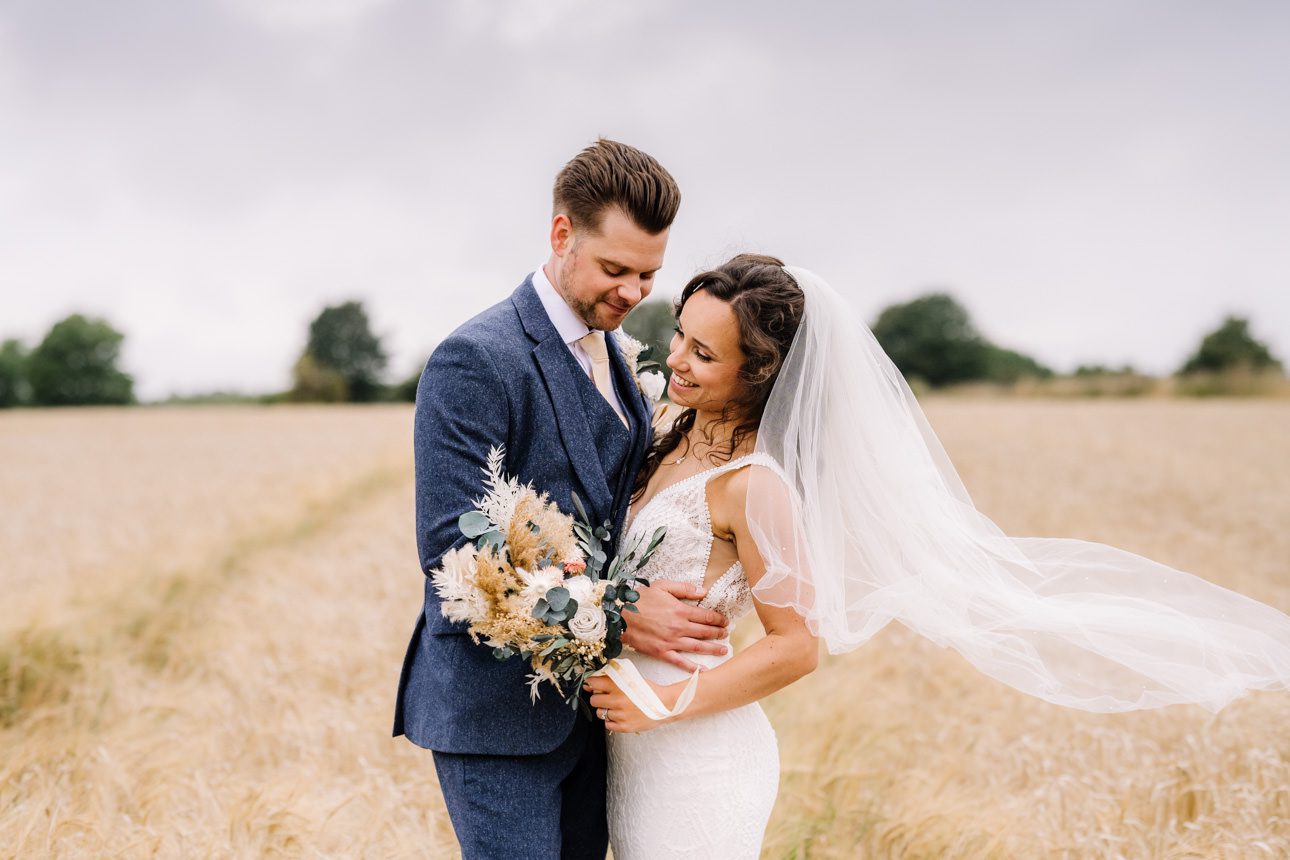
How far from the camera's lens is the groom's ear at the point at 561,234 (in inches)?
109

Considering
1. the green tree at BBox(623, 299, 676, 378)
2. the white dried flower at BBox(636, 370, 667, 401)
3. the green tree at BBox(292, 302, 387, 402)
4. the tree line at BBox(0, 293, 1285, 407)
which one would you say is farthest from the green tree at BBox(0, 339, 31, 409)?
the white dried flower at BBox(636, 370, 667, 401)

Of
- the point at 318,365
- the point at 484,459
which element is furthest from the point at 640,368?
the point at 318,365

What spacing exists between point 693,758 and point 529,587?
882 millimetres

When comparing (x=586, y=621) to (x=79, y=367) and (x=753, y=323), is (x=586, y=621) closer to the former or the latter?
(x=753, y=323)

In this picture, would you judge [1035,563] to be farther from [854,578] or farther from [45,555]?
[45,555]

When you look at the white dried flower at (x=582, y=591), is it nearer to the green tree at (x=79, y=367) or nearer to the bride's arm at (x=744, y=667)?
the bride's arm at (x=744, y=667)

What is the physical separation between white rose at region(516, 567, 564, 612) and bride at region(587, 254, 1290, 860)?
479mm

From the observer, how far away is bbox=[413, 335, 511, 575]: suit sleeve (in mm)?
2307

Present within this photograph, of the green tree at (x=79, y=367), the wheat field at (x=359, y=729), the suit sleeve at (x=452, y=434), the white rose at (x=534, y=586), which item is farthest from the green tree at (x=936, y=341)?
the white rose at (x=534, y=586)

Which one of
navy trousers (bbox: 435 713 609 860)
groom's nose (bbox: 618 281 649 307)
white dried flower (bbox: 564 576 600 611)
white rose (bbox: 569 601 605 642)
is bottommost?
navy trousers (bbox: 435 713 609 860)

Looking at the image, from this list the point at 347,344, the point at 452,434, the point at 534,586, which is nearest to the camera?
the point at 534,586

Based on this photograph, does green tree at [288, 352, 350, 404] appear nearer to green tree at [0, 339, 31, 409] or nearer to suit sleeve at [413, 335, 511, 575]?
green tree at [0, 339, 31, 409]

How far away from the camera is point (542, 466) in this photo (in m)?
2.52

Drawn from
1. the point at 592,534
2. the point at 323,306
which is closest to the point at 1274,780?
the point at 592,534
